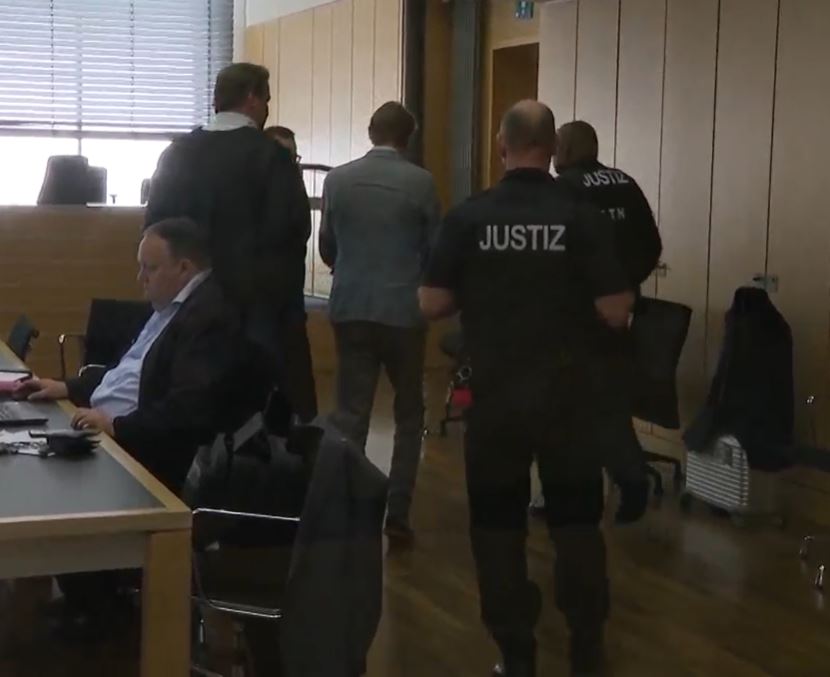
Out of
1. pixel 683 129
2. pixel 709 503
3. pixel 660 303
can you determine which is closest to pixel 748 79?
pixel 683 129

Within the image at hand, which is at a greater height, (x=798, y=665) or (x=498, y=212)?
(x=498, y=212)

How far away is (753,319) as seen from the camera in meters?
4.85

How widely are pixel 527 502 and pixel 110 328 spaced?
1705 millimetres

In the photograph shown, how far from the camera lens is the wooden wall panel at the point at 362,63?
27.0 ft

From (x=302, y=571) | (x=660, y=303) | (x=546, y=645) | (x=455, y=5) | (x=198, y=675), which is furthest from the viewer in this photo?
(x=455, y=5)

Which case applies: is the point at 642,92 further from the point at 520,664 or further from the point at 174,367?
the point at 174,367

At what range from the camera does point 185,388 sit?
2.94 m

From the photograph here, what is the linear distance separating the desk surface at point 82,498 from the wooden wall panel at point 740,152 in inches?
123

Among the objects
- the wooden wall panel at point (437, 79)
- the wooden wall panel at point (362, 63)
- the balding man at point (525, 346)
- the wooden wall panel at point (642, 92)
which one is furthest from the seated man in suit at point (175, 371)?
the wooden wall panel at point (362, 63)

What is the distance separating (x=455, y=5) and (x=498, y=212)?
16.3ft

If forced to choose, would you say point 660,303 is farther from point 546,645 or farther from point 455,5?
point 455,5

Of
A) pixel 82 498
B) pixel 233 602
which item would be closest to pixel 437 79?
pixel 233 602

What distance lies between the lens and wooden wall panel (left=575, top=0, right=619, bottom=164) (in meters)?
5.80

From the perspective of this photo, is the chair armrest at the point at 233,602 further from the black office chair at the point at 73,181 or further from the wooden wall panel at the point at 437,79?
the wooden wall panel at the point at 437,79
